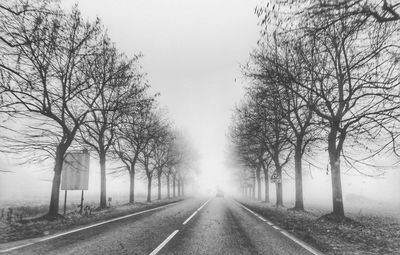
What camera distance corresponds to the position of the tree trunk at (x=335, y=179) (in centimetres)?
1411

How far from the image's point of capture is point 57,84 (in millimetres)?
16156

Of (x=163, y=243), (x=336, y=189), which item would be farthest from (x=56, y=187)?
(x=336, y=189)

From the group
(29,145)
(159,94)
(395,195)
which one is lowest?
(395,195)

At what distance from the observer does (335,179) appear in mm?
14508

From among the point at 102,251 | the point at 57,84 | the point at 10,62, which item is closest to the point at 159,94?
the point at 57,84

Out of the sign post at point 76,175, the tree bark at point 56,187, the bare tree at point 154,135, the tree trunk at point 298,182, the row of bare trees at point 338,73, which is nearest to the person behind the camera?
the row of bare trees at point 338,73

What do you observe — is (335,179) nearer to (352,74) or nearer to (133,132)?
(352,74)

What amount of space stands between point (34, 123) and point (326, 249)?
1646 centimetres

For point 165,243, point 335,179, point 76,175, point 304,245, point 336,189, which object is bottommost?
point 304,245

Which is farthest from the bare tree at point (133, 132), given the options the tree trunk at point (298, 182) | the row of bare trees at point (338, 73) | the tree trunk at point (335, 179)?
the tree trunk at point (298, 182)

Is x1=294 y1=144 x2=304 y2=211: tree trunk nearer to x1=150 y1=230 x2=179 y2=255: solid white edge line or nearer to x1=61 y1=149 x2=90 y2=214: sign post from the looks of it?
x1=150 y1=230 x2=179 y2=255: solid white edge line

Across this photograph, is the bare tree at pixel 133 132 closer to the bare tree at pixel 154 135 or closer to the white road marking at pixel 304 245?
the bare tree at pixel 154 135

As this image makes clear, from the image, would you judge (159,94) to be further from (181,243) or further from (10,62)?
(181,243)

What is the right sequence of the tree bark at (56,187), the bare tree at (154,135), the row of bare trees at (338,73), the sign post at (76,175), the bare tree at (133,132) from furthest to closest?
the bare tree at (154,135)
the sign post at (76,175)
the bare tree at (133,132)
the tree bark at (56,187)
the row of bare trees at (338,73)
